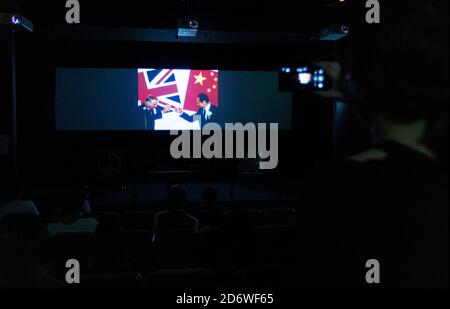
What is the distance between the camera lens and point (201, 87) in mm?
10672

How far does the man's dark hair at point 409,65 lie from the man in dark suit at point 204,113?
32.2 ft

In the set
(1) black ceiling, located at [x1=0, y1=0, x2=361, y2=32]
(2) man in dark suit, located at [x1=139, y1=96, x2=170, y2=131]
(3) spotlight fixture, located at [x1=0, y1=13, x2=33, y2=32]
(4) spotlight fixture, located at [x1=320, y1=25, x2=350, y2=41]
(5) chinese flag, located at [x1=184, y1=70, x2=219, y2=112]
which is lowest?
(2) man in dark suit, located at [x1=139, y1=96, x2=170, y2=131]

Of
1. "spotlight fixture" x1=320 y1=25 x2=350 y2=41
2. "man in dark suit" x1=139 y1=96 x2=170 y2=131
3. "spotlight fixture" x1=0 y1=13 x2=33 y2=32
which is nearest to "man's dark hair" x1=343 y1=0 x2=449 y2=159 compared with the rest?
"spotlight fixture" x1=0 y1=13 x2=33 y2=32

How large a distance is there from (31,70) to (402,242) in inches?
405

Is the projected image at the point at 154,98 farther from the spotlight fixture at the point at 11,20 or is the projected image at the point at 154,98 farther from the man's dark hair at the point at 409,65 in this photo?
the man's dark hair at the point at 409,65

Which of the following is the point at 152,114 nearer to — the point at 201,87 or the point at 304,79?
the point at 201,87

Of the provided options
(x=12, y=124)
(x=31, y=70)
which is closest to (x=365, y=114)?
(x=12, y=124)

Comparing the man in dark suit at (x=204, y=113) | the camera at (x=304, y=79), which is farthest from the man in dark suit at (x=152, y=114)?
the camera at (x=304, y=79)

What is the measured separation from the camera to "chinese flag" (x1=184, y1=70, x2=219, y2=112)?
34.8 ft

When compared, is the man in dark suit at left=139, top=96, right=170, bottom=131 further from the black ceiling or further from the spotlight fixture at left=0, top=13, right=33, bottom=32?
the spotlight fixture at left=0, top=13, right=33, bottom=32

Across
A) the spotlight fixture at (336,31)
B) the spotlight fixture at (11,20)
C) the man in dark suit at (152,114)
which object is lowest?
the man in dark suit at (152,114)

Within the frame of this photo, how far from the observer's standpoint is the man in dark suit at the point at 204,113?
1061 cm

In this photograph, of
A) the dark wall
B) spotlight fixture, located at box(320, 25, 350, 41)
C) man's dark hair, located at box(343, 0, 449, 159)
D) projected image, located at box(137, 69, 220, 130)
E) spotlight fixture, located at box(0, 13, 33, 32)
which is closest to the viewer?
man's dark hair, located at box(343, 0, 449, 159)

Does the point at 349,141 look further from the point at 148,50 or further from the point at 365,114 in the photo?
the point at 365,114
